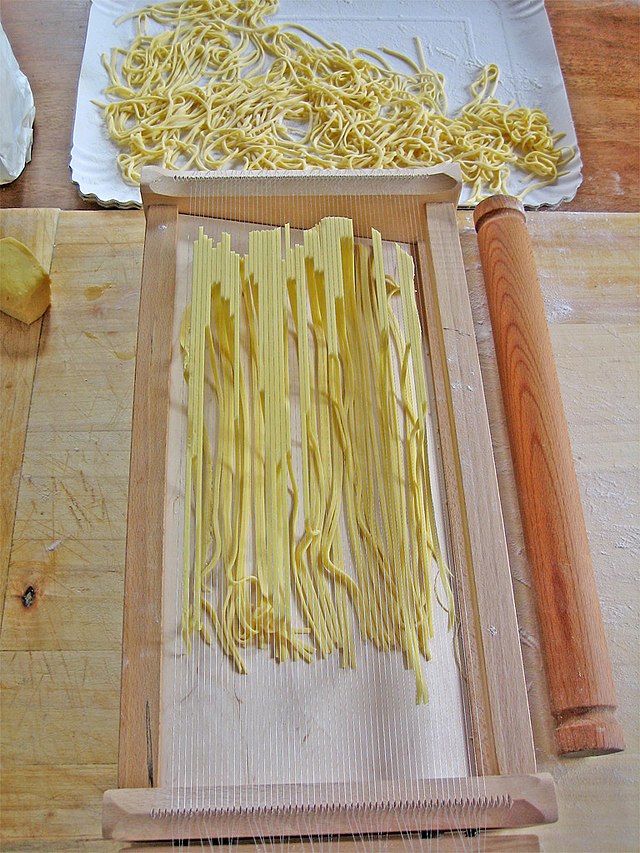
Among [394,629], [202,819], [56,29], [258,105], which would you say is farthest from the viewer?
[56,29]

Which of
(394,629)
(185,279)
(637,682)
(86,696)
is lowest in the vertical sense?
(86,696)

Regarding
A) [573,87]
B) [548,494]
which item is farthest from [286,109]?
[548,494]

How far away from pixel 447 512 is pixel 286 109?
1.01 m

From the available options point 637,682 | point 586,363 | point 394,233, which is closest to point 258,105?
point 394,233

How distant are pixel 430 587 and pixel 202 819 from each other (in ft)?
1.03

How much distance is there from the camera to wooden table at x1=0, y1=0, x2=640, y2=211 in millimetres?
1556

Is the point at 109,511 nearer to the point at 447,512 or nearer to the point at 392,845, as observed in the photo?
the point at 447,512

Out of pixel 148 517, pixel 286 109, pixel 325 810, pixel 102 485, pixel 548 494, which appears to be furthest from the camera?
pixel 286 109

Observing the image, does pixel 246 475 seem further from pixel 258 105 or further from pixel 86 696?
pixel 258 105

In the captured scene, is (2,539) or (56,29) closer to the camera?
(2,539)

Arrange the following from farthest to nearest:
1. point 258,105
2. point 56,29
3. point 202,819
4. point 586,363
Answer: point 56,29
point 258,105
point 586,363
point 202,819

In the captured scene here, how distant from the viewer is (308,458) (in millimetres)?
956

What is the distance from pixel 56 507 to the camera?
113 cm

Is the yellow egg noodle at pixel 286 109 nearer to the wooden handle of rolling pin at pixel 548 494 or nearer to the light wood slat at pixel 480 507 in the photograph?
the wooden handle of rolling pin at pixel 548 494
